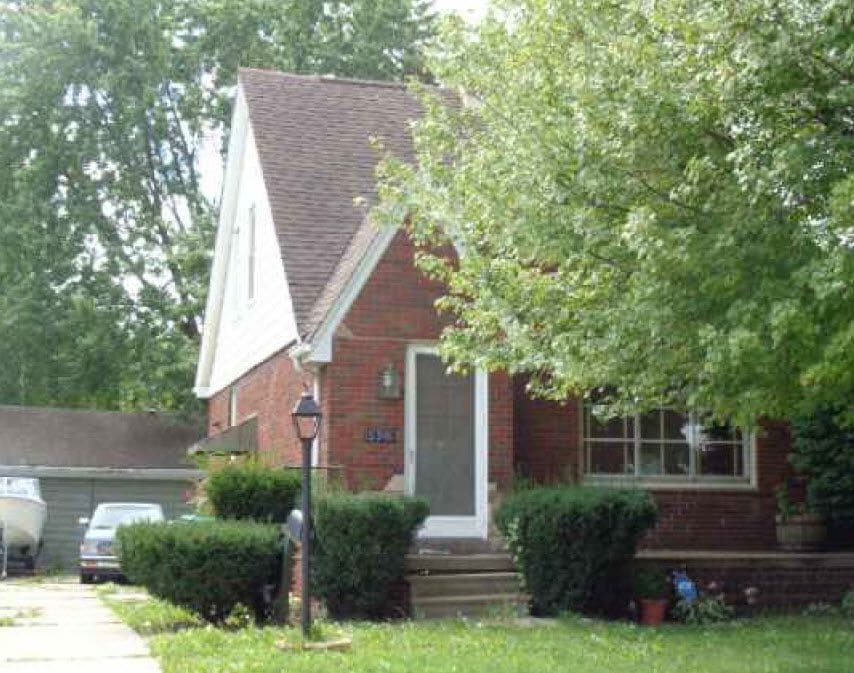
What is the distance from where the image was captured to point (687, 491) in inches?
641

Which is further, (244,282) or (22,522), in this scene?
(22,522)

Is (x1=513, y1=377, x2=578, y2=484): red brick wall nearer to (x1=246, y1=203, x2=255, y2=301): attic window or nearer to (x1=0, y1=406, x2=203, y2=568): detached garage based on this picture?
(x1=246, y1=203, x2=255, y2=301): attic window

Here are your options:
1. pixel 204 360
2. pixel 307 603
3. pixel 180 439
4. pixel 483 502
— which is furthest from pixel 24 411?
pixel 307 603

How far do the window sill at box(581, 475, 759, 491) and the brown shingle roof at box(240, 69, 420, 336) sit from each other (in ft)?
13.8

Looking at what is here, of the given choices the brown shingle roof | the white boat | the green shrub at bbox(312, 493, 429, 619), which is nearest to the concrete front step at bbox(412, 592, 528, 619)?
the green shrub at bbox(312, 493, 429, 619)

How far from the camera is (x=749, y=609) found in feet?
48.3

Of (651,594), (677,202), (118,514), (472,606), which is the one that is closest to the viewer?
(677,202)

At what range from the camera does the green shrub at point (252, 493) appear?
47.6ft

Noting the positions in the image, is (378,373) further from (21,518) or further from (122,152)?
(122,152)

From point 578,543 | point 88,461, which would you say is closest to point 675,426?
point 578,543

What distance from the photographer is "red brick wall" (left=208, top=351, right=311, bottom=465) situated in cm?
1697

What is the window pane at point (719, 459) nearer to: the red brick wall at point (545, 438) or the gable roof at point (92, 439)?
the red brick wall at point (545, 438)

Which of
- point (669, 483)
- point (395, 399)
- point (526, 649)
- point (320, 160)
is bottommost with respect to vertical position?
point (526, 649)

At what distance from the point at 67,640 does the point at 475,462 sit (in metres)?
5.22
